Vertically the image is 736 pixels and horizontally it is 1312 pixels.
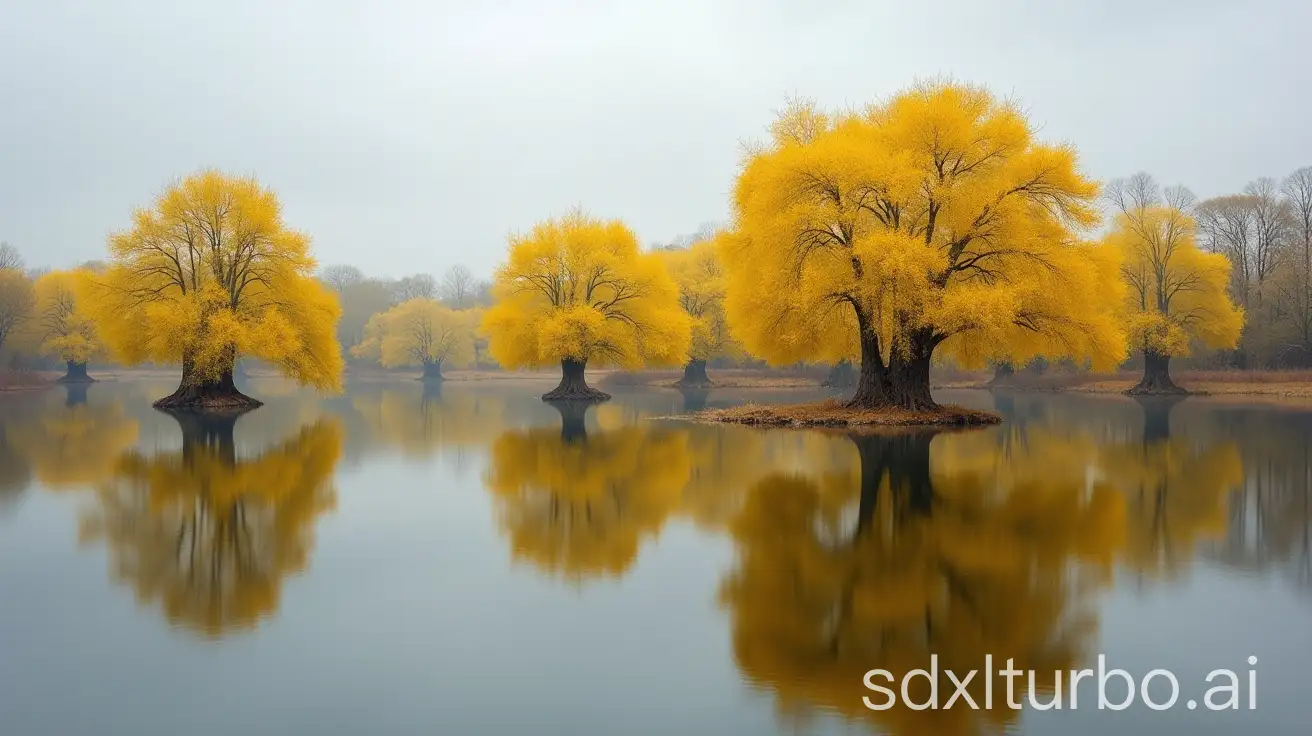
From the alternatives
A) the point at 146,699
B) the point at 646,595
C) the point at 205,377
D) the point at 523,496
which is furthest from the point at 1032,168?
the point at 205,377

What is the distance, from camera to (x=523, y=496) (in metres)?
15.2

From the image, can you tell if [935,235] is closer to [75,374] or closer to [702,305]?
[702,305]

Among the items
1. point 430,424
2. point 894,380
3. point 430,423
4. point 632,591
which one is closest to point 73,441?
point 430,424

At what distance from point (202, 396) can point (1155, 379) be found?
1998 inches

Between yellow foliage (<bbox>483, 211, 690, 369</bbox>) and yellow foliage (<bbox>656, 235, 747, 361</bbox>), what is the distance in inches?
496

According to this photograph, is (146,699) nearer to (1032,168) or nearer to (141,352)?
(1032,168)

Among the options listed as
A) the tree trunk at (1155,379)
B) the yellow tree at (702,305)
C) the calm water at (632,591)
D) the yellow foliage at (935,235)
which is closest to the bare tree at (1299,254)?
the tree trunk at (1155,379)

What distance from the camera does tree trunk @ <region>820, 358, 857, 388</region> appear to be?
65450 mm

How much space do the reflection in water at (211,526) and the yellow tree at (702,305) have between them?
139 ft

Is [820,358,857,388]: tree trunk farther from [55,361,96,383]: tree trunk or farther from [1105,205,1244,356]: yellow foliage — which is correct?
[55,361,96,383]: tree trunk

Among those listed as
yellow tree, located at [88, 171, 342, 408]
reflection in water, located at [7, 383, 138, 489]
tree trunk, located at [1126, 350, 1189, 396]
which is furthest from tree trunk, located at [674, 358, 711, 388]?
reflection in water, located at [7, 383, 138, 489]

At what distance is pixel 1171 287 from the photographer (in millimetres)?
52094

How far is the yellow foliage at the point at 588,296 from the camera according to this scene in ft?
154

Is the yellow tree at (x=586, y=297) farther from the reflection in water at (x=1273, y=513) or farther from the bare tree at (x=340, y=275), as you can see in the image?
the bare tree at (x=340, y=275)
